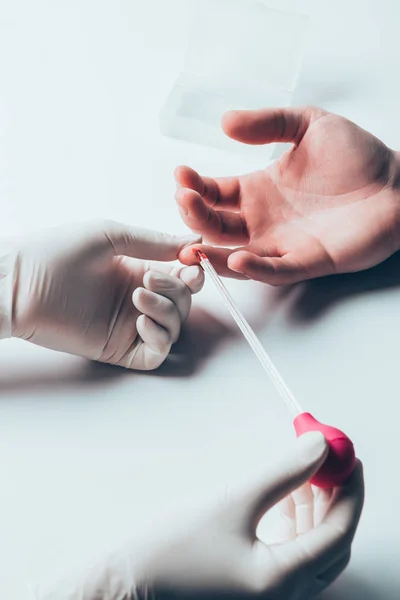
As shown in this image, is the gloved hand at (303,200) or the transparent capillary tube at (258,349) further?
the gloved hand at (303,200)

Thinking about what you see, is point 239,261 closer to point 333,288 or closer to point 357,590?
point 333,288

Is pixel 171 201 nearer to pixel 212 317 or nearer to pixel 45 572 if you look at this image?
pixel 212 317

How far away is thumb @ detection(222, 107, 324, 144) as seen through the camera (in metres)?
1.16

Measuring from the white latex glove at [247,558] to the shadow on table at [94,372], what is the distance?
12.7 inches

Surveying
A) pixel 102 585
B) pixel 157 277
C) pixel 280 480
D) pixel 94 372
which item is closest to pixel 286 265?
pixel 157 277

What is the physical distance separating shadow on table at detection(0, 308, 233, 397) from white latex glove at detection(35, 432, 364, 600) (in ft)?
1.05

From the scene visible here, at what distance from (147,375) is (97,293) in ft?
0.46

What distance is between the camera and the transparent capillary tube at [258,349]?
880mm

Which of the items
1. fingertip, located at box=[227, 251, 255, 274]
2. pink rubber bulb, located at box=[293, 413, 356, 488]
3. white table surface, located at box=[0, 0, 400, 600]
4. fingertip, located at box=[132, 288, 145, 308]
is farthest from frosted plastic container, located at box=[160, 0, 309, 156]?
pink rubber bulb, located at box=[293, 413, 356, 488]

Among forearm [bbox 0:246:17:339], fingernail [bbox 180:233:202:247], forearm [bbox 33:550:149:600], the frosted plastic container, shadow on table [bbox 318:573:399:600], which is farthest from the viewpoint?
the frosted plastic container

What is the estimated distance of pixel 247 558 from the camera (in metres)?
0.73

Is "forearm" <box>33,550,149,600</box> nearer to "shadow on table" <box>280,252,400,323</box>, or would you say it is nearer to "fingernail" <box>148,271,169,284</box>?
"fingernail" <box>148,271,169,284</box>

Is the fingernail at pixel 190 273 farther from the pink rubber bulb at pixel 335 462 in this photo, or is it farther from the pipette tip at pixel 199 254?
the pink rubber bulb at pixel 335 462

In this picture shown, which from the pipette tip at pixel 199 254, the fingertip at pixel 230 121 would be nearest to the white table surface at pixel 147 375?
the pipette tip at pixel 199 254
